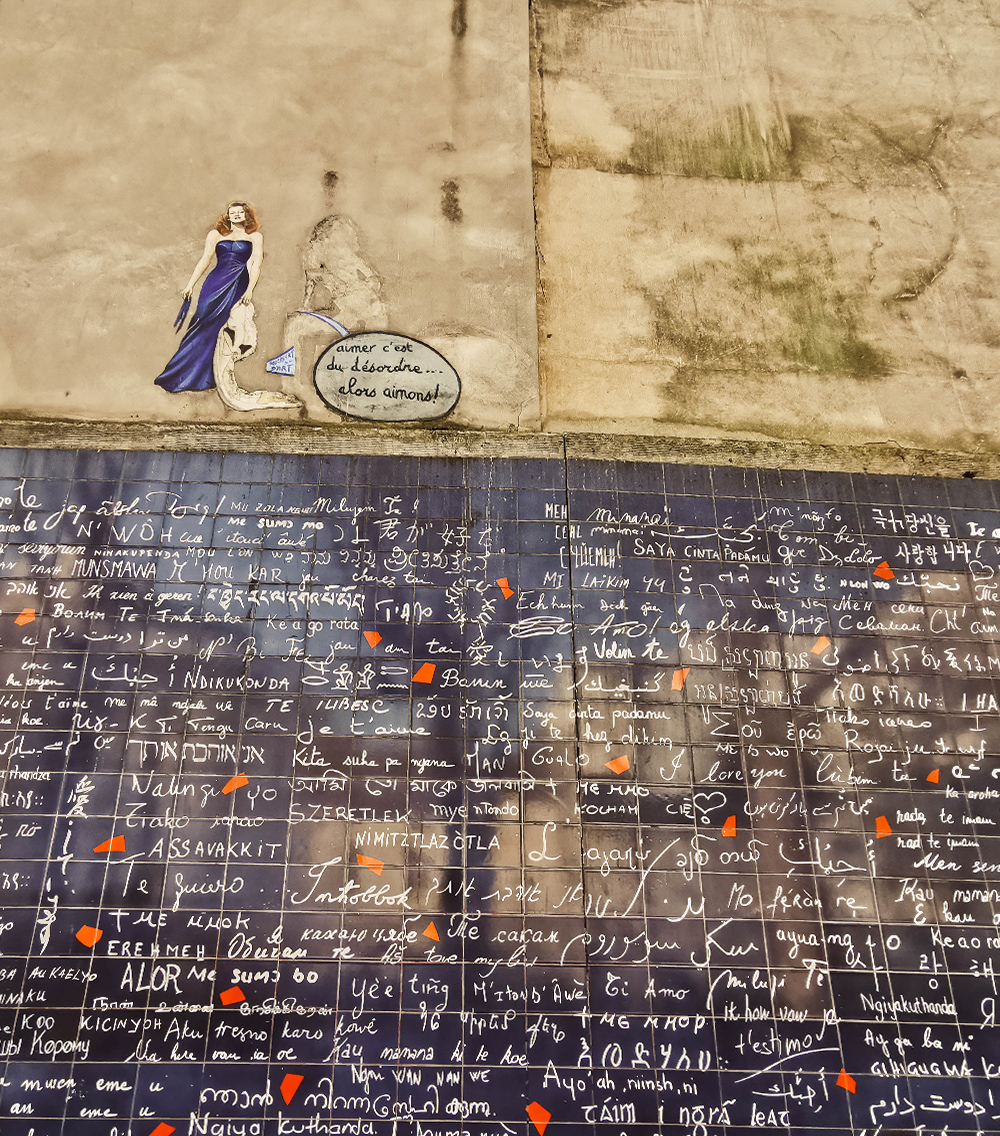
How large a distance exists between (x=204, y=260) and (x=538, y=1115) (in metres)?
7.04

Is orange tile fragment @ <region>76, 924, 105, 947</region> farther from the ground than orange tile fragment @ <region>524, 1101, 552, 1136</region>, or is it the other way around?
orange tile fragment @ <region>76, 924, 105, 947</region>

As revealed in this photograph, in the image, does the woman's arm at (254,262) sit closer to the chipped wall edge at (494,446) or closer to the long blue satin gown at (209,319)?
the long blue satin gown at (209,319)

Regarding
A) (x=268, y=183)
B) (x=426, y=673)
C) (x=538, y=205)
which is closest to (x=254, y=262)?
(x=268, y=183)

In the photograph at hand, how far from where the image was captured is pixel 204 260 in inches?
273

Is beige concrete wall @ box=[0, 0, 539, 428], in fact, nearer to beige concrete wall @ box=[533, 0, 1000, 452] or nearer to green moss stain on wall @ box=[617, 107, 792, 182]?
beige concrete wall @ box=[533, 0, 1000, 452]

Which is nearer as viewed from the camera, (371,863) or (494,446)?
(371,863)

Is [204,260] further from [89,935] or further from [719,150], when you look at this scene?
[89,935]

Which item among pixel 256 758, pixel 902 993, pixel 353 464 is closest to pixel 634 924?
pixel 902 993

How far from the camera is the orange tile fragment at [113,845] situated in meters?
5.43

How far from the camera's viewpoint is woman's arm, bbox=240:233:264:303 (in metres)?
6.88

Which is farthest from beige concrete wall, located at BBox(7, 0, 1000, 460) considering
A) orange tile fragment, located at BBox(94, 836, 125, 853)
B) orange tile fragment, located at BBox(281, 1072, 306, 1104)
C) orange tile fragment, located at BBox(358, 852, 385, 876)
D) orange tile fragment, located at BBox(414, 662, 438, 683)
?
orange tile fragment, located at BBox(281, 1072, 306, 1104)

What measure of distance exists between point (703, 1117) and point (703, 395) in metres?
5.38

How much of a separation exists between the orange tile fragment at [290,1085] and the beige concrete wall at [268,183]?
4.74 metres

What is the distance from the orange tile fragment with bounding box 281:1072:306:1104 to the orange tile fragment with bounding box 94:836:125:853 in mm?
1837
